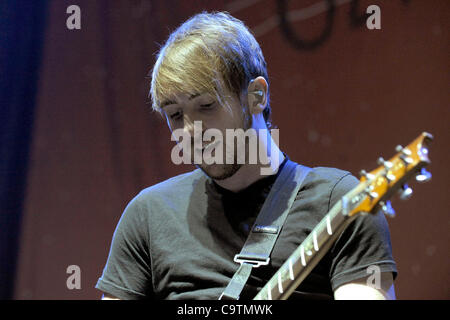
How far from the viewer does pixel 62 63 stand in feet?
7.07

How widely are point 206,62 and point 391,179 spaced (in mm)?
605

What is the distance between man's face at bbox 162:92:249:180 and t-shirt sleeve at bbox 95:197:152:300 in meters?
0.30

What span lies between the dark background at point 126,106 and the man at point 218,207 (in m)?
0.59

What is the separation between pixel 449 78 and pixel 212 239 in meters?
1.19

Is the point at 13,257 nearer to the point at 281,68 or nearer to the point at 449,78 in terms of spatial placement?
the point at 281,68

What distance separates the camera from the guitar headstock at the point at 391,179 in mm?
961

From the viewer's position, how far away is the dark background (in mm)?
2010

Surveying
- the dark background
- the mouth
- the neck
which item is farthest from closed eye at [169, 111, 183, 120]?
the dark background

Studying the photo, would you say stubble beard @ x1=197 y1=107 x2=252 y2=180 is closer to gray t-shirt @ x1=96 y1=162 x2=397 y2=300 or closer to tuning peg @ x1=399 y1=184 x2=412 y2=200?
gray t-shirt @ x1=96 y1=162 x2=397 y2=300

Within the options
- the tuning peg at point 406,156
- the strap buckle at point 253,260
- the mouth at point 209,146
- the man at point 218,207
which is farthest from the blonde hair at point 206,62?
the tuning peg at point 406,156

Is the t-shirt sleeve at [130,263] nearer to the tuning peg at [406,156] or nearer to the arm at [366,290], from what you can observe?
the arm at [366,290]

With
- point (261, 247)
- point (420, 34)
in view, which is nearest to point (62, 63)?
point (261, 247)

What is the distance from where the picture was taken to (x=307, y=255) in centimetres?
116

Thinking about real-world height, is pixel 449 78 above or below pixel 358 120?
above
